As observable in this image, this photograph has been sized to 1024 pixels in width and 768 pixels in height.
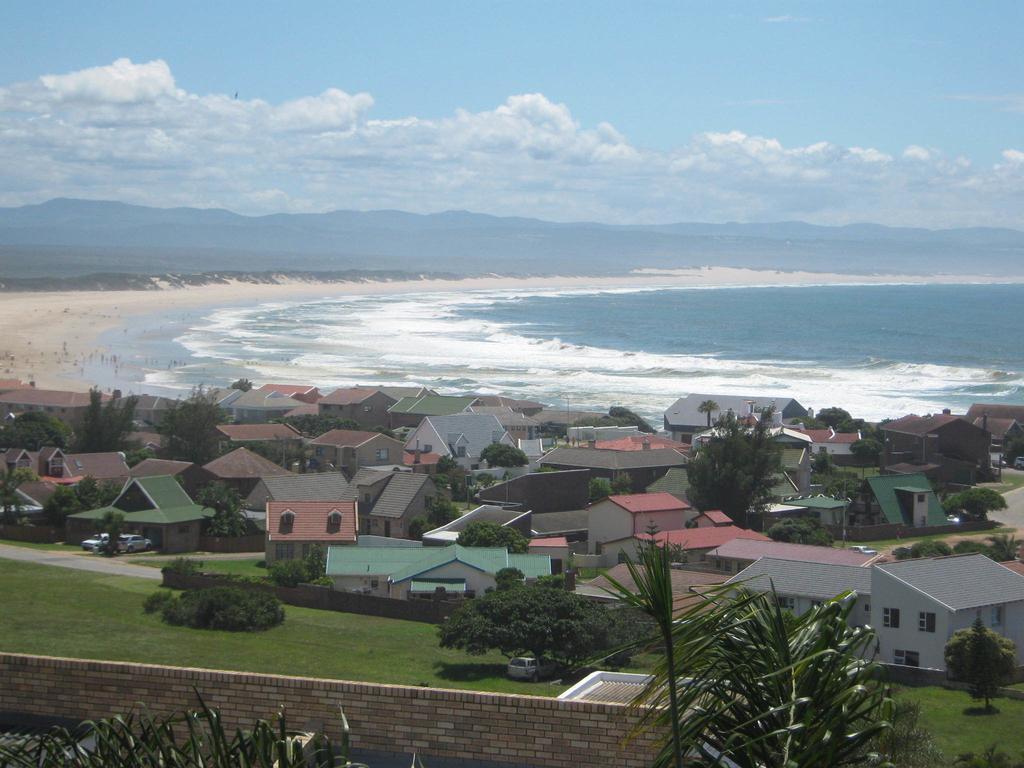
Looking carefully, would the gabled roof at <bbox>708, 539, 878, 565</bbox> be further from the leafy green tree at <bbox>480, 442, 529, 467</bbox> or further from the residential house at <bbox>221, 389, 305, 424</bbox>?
the residential house at <bbox>221, 389, 305, 424</bbox>

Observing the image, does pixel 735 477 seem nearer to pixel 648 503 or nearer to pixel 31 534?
pixel 648 503

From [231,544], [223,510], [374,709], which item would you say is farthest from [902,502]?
[374,709]

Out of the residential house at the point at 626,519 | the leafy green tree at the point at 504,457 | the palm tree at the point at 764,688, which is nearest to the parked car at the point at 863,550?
the residential house at the point at 626,519

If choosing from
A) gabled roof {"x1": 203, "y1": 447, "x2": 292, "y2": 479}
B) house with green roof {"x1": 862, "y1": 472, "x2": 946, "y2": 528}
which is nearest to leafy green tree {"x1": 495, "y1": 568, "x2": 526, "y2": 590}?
gabled roof {"x1": 203, "y1": 447, "x2": 292, "y2": 479}

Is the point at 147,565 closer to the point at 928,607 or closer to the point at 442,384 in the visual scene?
the point at 928,607

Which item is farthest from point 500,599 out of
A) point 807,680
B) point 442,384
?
point 442,384

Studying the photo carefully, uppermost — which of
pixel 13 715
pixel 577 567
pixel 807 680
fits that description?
pixel 807 680
